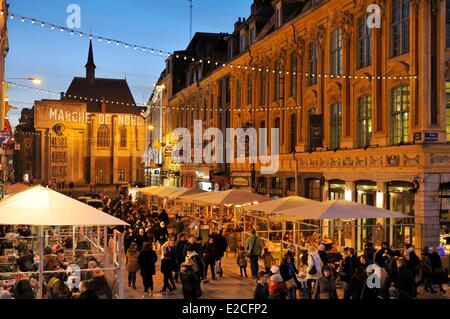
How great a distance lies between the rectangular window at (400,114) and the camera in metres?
21.1

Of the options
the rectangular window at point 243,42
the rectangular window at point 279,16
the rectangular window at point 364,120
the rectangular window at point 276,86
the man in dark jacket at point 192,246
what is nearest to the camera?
the man in dark jacket at point 192,246

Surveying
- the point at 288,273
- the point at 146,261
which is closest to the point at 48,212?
the point at 146,261

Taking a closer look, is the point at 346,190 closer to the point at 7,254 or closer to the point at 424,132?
the point at 424,132

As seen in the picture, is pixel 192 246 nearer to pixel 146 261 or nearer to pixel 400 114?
pixel 146 261

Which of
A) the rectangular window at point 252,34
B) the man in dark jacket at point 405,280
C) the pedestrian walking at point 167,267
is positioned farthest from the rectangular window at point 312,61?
the man in dark jacket at point 405,280

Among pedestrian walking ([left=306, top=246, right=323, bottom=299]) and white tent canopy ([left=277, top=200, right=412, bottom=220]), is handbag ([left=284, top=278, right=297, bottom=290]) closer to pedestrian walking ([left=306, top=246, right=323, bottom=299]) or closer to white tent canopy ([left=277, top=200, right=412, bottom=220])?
pedestrian walking ([left=306, top=246, right=323, bottom=299])

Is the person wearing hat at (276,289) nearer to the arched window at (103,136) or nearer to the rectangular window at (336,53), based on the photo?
the rectangular window at (336,53)

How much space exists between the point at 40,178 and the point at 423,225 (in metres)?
82.7

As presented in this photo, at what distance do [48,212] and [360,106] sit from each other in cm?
1589

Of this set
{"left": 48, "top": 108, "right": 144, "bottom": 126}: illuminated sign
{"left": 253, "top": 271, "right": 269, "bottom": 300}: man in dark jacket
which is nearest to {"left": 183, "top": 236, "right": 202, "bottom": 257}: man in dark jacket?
{"left": 253, "top": 271, "right": 269, "bottom": 300}: man in dark jacket

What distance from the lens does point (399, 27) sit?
21500 mm

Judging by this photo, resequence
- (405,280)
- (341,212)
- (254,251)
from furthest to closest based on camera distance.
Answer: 1. (254,251)
2. (341,212)
3. (405,280)

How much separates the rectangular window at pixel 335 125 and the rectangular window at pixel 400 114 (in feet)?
14.3

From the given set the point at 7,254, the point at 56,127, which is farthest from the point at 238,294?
the point at 56,127
